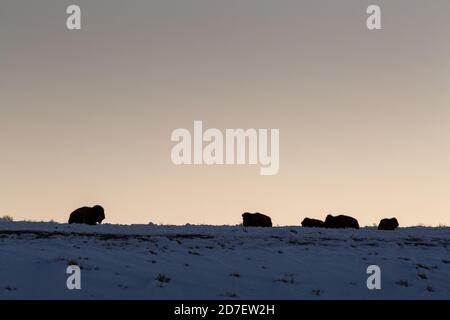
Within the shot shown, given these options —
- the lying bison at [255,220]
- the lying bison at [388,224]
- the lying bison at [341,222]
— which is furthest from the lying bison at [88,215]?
the lying bison at [388,224]

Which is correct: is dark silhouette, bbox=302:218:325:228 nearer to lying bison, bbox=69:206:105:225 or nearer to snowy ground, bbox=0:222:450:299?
lying bison, bbox=69:206:105:225

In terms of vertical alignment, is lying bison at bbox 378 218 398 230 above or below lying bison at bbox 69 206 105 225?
below

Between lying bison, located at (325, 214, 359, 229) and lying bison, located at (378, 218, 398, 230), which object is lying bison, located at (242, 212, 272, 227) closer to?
lying bison, located at (325, 214, 359, 229)

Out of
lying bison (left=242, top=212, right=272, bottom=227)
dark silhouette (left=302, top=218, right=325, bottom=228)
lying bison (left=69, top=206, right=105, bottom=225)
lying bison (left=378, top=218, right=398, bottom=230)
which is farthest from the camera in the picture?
lying bison (left=242, top=212, right=272, bottom=227)

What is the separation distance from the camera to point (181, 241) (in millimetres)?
22000

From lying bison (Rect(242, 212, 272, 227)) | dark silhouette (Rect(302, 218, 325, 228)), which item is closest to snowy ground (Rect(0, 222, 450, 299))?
dark silhouette (Rect(302, 218, 325, 228))

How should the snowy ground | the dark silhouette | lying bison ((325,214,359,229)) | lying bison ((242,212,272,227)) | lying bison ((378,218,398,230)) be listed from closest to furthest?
the snowy ground, lying bison ((378,218,398,230)), lying bison ((325,214,359,229)), the dark silhouette, lying bison ((242,212,272,227))

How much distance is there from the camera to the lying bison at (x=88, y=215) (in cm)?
3494

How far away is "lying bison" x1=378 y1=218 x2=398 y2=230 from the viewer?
34094 mm

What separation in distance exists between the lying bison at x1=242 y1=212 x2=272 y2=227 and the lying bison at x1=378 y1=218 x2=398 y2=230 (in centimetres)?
636

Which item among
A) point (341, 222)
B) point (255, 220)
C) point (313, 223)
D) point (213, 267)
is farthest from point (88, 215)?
point (213, 267)

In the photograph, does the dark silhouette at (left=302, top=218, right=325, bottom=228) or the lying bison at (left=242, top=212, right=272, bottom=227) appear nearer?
the dark silhouette at (left=302, top=218, right=325, bottom=228)
